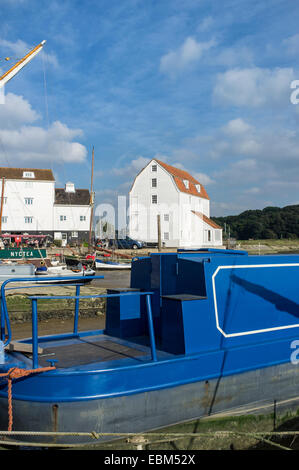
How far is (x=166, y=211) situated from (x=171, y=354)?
4369 centimetres

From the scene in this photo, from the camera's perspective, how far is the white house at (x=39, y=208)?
5312cm

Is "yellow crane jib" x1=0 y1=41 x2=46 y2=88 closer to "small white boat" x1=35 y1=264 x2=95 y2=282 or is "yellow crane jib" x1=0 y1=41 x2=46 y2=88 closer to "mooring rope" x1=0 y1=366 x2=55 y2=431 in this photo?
"small white boat" x1=35 y1=264 x2=95 y2=282

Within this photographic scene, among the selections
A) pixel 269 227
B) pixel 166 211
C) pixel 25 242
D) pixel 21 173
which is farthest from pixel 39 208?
pixel 269 227

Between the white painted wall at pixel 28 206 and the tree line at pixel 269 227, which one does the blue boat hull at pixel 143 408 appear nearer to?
the white painted wall at pixel 28 206

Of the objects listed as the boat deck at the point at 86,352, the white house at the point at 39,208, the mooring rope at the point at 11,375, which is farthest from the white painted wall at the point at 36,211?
the mooring rope at the point at 11,375

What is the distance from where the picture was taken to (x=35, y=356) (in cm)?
545

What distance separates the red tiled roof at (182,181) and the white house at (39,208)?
13.5 m

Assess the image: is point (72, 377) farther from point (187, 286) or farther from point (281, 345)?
point (281, 345)

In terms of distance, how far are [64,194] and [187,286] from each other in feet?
176

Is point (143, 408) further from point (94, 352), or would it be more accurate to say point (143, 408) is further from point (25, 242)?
point (25, 242)

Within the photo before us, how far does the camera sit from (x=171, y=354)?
6.25 m

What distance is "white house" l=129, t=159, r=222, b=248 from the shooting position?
Result: 161 feet

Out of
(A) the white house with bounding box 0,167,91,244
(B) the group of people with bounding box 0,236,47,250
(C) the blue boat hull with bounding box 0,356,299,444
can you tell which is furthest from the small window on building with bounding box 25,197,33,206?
(C) the blue boat hull with bounding box 0,356,299,444
